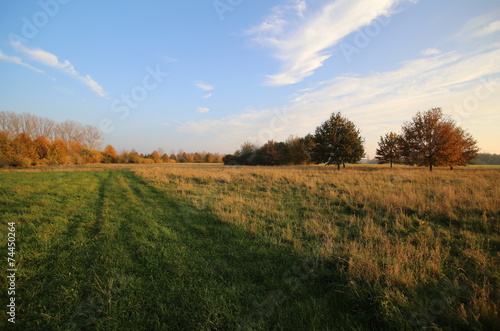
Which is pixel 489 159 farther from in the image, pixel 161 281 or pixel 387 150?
pixel 161 281

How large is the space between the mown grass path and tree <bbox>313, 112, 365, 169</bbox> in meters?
28.4

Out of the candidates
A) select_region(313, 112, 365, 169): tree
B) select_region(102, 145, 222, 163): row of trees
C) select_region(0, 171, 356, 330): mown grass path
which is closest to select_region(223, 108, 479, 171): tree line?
select_region(313, 112, 365, 169): tree

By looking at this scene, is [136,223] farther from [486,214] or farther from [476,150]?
[476,150]

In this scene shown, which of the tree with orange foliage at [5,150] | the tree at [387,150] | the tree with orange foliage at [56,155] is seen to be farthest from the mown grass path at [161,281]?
the tree with orange foliage at [56,155]

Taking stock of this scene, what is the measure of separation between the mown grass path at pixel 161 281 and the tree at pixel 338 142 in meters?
28.4

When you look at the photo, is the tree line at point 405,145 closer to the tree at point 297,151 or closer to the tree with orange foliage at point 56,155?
the tree at point 297,151

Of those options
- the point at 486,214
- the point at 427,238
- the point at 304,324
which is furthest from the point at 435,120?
the point at 304,324

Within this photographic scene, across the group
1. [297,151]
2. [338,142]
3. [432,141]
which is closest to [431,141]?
[432,141]

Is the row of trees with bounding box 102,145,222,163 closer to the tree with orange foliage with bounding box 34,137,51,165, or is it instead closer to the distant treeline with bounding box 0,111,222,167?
the distant treeline with bounding box 0,111,222,167

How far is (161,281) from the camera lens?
3.40 m

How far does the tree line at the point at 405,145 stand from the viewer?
880 inches

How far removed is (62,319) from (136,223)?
392 centimetres

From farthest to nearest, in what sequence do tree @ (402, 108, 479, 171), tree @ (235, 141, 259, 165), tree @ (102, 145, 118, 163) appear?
1. tree @ (102, 145, 118, 163)
2. tree @ (235, 141, 259, 165)
3. tree @ (402, 108, 479, 171)

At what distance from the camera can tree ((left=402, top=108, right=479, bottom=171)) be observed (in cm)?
2205
